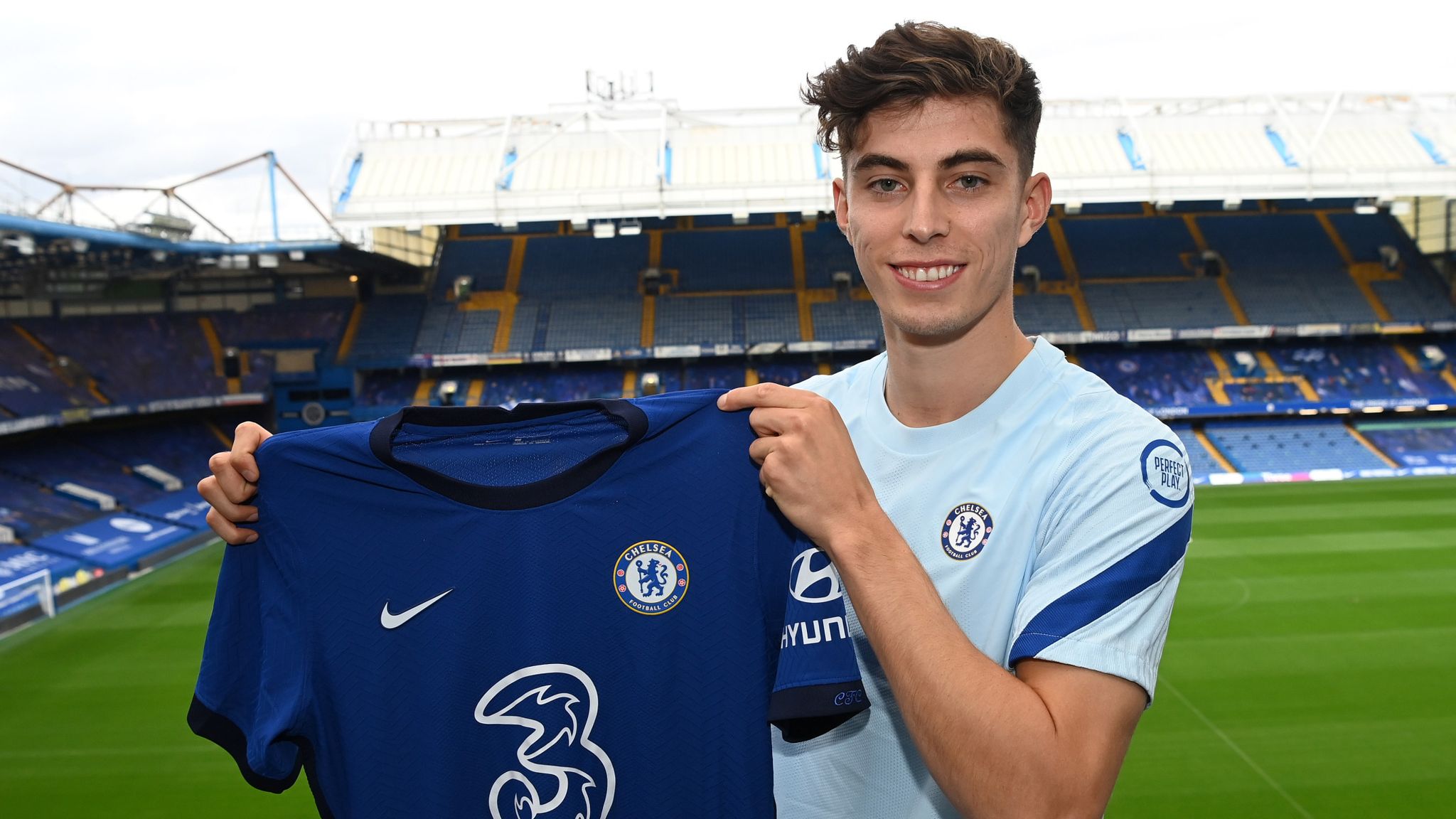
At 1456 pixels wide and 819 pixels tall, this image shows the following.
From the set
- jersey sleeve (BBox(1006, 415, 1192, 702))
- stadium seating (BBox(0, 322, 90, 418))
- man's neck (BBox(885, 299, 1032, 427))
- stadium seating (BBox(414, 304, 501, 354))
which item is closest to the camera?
jersey sleeve (BBox(1006, 415, 1192, 702))

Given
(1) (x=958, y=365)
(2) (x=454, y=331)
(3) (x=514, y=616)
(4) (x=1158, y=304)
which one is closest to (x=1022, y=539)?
(1) (x=958, y=365)

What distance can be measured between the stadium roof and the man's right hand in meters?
21.5

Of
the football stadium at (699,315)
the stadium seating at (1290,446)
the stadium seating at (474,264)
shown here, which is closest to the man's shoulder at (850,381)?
the football stadium at (699,315)

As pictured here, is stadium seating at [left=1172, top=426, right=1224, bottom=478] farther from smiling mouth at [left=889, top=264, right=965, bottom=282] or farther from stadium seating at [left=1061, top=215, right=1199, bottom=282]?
smiling mouth at [left=889, top=264, right=965, bottom=282]

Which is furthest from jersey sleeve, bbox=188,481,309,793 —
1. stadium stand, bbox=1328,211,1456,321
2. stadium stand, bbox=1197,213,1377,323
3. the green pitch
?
stadium stand, bbox=1328,211,1456,321

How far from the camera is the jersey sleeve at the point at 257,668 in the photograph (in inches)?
89.4

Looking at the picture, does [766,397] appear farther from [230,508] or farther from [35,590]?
[35,590]

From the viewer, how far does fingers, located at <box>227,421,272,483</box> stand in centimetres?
230

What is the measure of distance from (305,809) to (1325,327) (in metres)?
28.5

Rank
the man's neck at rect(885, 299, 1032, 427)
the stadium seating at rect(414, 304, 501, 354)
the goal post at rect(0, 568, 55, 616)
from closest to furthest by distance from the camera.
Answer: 1. the man's neck at rect(885, 299, 1032, 427)
2. the goal post at rect(0, 568, 55, 616)
3. the stadium seating at rect(414, 304, 501, 354)

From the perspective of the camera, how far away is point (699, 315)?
27844mm

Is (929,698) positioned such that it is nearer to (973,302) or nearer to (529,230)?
(973,302)

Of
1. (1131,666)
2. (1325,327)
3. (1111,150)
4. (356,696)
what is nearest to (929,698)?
(1131,666)

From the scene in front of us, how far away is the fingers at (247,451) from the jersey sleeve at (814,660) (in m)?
1.36
